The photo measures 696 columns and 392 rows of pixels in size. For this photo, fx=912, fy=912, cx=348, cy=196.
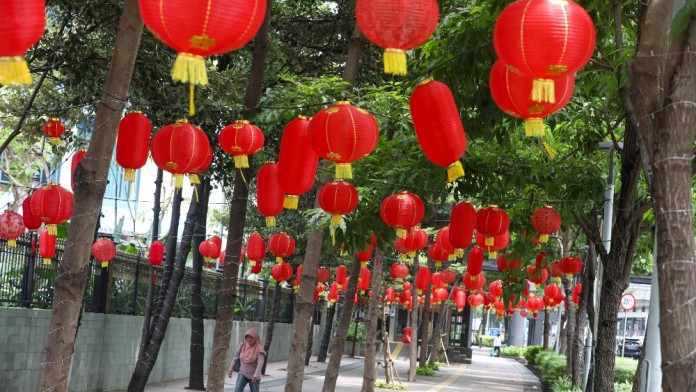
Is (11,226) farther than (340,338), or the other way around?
(340,338)

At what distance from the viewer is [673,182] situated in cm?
498

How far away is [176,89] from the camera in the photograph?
1409 centimetres

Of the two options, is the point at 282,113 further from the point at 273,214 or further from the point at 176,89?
the point at 176,89

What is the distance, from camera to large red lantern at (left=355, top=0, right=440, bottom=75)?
5949mm

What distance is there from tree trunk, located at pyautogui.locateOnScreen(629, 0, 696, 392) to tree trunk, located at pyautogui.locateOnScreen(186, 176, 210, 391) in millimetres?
13331

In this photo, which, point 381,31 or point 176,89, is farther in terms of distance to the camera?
point 176,89

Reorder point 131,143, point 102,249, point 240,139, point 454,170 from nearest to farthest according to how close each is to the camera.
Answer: point 454,170, point 131,143, point 240,139, point 102,249

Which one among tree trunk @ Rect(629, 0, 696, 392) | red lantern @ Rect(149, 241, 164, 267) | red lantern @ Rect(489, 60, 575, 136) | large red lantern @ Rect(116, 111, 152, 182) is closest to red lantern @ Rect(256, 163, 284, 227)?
large red lantern @ Rect(116, 111, 152, 182)

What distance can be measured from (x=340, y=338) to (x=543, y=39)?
11946 millimetres

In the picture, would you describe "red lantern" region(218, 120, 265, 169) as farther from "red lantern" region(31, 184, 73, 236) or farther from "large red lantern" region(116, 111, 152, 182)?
"red lantern" region(31, 184, 73, 236)

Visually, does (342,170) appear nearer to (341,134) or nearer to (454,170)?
(341,134)

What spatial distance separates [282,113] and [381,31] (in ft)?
18.5

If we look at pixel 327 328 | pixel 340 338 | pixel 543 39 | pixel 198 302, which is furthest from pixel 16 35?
pixel 327 328

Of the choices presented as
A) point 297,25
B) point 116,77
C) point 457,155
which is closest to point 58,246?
point 297,25
